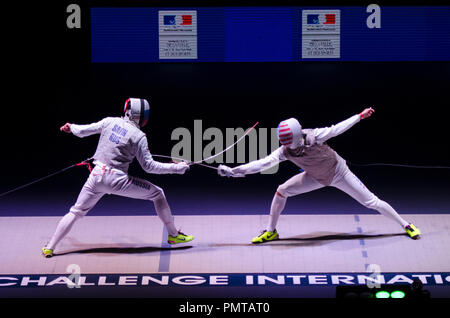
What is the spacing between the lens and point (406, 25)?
32.9ft

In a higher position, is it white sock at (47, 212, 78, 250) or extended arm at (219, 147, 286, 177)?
extended arm at (219, 147, 286, 177)

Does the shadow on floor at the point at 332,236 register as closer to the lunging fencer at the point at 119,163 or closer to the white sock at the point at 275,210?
the white sock at the point at 275,210

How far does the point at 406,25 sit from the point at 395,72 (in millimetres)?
740

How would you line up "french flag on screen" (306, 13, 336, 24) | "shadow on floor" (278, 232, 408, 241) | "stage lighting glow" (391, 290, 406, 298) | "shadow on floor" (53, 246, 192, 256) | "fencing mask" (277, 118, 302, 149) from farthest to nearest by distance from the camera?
"french flag on screen" (306, 13, 336, 24), "shadow on floor" (278, 232, 408, 241), "shadow on floor" (53, 246, 192, 256), "fencing mask" (277, 118, 302, 149), "stage lighting glow" (391, 290, 406, 298)

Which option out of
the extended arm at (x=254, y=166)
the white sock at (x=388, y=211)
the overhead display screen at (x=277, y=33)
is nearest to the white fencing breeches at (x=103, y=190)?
the extended arm at (x=254, y=166)

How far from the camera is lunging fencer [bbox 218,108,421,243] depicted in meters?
5.47

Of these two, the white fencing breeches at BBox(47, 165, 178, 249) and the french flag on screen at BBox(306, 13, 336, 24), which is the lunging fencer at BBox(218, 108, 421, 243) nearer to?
the white fencing breeches at BBox(47, 165, 178, 249)

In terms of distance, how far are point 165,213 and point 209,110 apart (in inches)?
129

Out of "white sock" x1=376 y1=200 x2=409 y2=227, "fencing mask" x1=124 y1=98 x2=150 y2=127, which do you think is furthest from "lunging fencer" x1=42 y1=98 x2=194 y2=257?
"white sock" x1=376 y1=200 x2=409 y2=227

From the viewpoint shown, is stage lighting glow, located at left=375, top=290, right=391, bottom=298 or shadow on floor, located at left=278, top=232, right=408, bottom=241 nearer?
stage lighting glow, located at left=375, top=290, right=391, bottom=298

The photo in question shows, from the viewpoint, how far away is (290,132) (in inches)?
212

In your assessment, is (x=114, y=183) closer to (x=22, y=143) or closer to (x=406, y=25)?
(x=22, y=143)

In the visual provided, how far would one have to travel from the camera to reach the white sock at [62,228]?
5523mm
